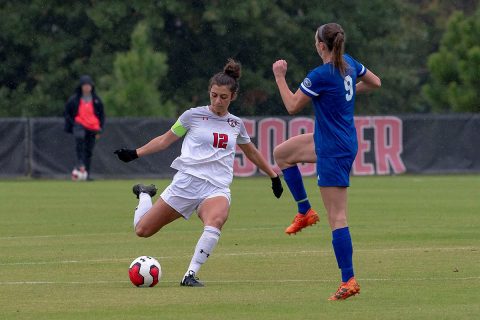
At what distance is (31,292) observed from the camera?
11344 mm

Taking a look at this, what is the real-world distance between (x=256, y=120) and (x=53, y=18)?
24.7 meters

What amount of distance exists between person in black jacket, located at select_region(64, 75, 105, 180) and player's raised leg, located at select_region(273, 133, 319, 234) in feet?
62.0

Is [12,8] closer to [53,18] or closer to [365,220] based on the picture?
[53,18]

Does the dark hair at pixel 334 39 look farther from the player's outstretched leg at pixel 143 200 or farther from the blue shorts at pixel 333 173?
the player's outstretched leg at pixel 143 200

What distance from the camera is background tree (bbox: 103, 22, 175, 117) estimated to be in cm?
4147

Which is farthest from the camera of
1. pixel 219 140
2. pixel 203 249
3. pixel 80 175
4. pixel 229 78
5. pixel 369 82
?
pixel 80 175

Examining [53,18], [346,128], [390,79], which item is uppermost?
[346,128]

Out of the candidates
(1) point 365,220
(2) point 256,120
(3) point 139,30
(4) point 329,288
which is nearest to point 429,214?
(1) point 365,220

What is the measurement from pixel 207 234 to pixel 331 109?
181 cm

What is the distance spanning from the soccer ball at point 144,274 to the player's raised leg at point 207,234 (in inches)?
9.3

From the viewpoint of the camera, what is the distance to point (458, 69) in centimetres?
4497

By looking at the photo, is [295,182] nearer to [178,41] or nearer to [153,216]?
[153,216]

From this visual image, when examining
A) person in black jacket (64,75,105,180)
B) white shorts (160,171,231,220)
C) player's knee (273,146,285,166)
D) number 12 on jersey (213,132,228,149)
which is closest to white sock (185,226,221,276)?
white shorts (160,171,231,220)

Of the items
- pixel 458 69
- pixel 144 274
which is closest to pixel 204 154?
pixel 144 274
